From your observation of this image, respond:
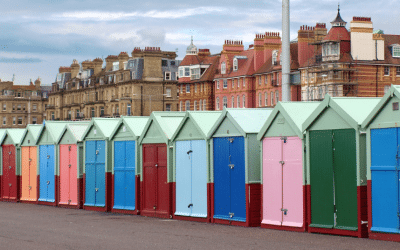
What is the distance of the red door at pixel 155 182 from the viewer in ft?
74.7

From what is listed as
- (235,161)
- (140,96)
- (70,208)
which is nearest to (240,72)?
(140,96)

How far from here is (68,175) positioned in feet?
93.4

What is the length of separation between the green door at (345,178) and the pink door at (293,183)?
132 cm

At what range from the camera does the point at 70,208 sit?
92.1ft

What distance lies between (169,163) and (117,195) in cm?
358

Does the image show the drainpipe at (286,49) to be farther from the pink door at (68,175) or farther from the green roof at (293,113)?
the pink door at (68,175)

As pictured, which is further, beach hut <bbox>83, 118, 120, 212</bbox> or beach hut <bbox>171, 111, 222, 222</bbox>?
beach hut <bbox>83, 118, 120, 212</bbox>

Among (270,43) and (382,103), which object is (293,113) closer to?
(382,103)

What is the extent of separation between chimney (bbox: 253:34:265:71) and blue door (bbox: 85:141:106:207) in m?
71.7

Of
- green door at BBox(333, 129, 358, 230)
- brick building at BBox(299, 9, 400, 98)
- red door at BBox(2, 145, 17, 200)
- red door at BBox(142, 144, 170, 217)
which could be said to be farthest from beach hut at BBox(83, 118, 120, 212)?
brick building at BBox(299, 9, 400, 98)

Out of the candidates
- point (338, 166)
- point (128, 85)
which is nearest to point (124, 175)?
point (338, 166)

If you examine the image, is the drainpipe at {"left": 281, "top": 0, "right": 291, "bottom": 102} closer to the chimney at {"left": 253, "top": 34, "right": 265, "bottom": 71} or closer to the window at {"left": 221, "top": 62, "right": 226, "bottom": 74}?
the chimney at {"left": 253, "top": 34, "right": 265, "bottom": 71}

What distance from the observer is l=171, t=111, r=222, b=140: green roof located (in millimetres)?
21281

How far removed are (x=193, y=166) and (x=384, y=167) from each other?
747 cm
